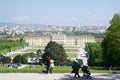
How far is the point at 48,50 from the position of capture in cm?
4347

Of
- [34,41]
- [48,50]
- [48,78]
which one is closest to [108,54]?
[48,78]

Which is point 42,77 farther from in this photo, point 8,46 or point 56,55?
point 8,46

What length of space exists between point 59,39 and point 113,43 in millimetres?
88581

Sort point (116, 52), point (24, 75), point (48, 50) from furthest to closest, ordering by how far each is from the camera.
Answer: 1. point (48, 50)
2. point (116, 52)
3. point (24, 75)

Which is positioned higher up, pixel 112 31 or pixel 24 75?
pixel 112 31

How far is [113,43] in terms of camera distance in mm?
24266

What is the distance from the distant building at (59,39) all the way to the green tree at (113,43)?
86315 millimetres

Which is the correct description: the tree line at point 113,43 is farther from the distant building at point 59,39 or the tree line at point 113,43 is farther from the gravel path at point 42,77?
the distant building at point 59,39

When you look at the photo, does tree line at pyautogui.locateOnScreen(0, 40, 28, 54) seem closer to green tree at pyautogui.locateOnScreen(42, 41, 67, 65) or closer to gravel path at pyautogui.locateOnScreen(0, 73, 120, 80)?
green tree at pyautogui.locateOnScreen(42, 41, 67, 65)

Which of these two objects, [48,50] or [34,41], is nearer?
[48,50]

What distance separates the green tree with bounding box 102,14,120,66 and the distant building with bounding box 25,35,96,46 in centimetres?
8631

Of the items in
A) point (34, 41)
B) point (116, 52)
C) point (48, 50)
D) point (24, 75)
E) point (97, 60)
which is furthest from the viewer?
point (34, 41)

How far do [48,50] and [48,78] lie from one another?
31.1 m

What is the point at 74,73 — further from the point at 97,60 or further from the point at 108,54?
the point at 97,60
